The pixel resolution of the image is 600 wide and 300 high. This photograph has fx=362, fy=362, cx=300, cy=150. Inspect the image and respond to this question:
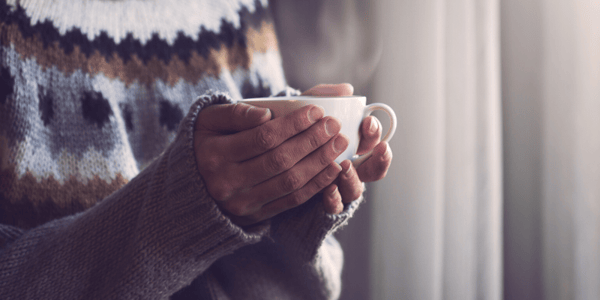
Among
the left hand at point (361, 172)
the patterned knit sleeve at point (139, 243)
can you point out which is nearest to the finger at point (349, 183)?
the left hand at point (361, 172)

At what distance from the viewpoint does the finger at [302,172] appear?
1.23ft

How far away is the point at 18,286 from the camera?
46cm

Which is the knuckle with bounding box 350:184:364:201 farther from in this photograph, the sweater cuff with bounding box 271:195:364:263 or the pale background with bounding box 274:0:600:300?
the pale background with bounding box 274:0:600:300

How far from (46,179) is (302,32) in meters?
0.80

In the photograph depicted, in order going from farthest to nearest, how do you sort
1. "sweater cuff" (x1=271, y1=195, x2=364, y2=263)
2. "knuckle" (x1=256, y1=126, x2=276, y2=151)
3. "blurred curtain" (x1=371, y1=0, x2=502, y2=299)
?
"blurred curtain" (x1=371, y1=0, x2=502, y2=299) → "sweater cuff" (x1=271, y1=195, x2=364, y2=263) → "knuckle" (x1=256, y1=126, x2=276, y2=151)

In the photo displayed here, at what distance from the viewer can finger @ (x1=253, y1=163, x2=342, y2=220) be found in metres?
0.40

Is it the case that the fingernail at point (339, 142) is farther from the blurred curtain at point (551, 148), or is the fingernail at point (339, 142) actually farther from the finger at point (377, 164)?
the blurred curtain at point (551, 148)

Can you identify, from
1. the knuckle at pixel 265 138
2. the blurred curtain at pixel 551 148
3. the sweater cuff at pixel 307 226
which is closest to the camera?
the knuckle at pixel 265 138

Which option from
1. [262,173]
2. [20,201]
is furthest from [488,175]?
[20,201]

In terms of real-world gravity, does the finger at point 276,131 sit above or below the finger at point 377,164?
above

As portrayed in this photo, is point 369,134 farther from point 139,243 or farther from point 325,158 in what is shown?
point 139,243

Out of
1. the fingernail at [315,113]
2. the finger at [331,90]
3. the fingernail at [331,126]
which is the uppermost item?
the fingernail at [315,113]

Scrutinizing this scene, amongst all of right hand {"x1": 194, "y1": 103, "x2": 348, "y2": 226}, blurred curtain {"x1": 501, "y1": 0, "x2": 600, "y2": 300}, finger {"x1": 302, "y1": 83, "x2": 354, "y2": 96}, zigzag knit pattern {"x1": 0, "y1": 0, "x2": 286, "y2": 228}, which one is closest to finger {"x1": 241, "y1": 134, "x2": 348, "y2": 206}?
right hand {"x1": 194, "y1": 103, "x2": 348, "y2": 226}

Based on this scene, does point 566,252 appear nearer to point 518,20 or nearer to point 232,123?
point 518,20
